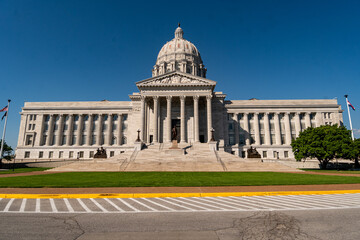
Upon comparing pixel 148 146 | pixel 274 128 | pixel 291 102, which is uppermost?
pixel 291 102

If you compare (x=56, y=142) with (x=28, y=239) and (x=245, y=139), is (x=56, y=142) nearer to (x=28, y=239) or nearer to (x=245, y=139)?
(x=245, y=139)

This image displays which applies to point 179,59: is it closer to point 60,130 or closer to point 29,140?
point 60,130

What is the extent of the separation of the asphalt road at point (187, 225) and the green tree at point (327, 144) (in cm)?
3434

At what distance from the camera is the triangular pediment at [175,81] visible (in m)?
51.2

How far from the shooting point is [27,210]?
8430mm

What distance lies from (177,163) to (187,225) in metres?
26.9

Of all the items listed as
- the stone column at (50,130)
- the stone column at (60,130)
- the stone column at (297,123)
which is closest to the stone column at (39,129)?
the stone column at (50,130)

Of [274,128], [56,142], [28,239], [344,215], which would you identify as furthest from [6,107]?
[274,128]

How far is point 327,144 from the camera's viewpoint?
121 ft

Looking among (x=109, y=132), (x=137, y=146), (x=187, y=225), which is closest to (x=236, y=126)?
(x=137, y=146)

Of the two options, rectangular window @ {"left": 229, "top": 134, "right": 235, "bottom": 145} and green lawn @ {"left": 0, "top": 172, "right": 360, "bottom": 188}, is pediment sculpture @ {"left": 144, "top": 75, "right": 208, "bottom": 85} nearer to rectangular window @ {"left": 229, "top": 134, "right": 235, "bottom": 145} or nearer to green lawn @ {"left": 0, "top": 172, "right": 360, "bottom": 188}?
rectangular window @ {"left": 229, "top": 134, "right": 235, "bottom": 145}

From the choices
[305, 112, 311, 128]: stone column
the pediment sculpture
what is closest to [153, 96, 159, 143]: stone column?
the pediment sculpture

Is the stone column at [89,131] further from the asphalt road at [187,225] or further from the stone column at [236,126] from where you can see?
the asphalt road at [187,225]

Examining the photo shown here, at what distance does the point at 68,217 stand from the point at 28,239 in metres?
1.97
